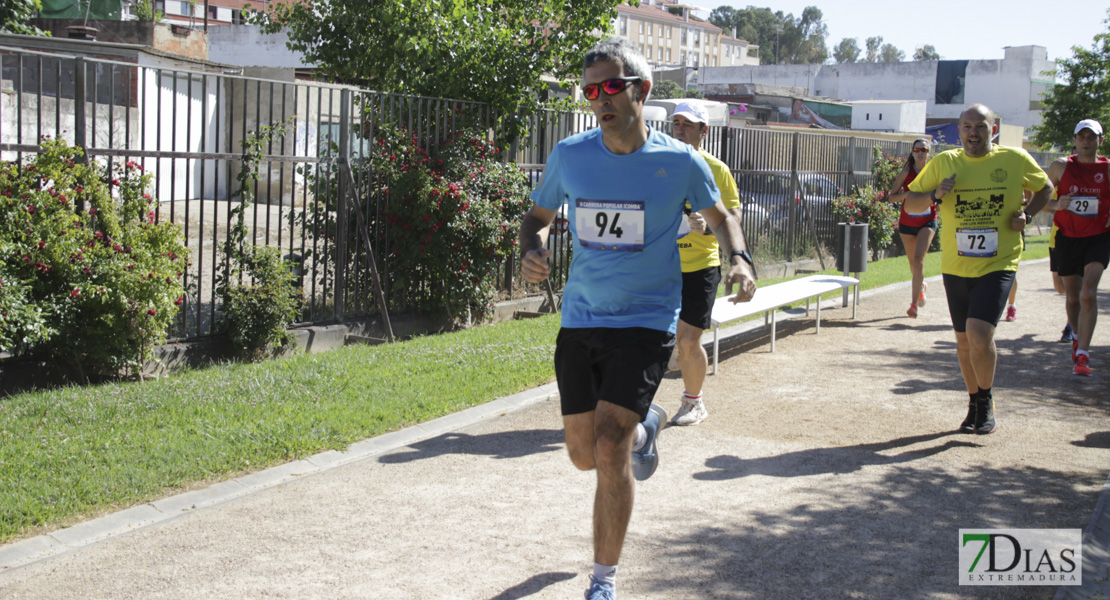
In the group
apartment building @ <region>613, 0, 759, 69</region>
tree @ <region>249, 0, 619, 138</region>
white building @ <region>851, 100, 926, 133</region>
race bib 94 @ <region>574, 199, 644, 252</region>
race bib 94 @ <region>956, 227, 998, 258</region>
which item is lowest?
race bib 94 @ <region>956, 227, 998, 258</region>

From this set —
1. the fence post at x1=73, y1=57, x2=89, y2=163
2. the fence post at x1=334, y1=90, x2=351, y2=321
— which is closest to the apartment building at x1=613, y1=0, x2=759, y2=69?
the fence post at x1=334, y1=90, x2=351, y2=321

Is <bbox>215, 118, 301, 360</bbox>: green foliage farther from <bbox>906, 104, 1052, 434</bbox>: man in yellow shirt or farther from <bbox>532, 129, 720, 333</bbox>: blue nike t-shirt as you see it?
<bbox>906, 104, 1052, 434</bbox>: man in yellow shirt

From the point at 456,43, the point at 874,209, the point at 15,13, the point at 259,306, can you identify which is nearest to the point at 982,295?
the point at 259,306

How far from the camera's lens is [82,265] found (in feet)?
21.6

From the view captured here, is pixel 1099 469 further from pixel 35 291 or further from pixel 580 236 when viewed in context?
pixel 35 291

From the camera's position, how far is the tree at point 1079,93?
29.0 meters

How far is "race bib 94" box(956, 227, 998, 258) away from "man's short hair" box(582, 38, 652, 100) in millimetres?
3183

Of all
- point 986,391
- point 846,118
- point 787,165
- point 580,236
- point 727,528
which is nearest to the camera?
point 580,236

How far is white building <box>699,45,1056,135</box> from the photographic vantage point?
6281 centimetres

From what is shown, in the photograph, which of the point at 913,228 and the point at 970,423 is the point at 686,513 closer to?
the point at 970,423

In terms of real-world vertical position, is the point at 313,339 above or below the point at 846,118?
below

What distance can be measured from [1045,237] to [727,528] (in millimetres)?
27047

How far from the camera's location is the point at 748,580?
13.0 feet

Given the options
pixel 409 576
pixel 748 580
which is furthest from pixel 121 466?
pixel 748 580
